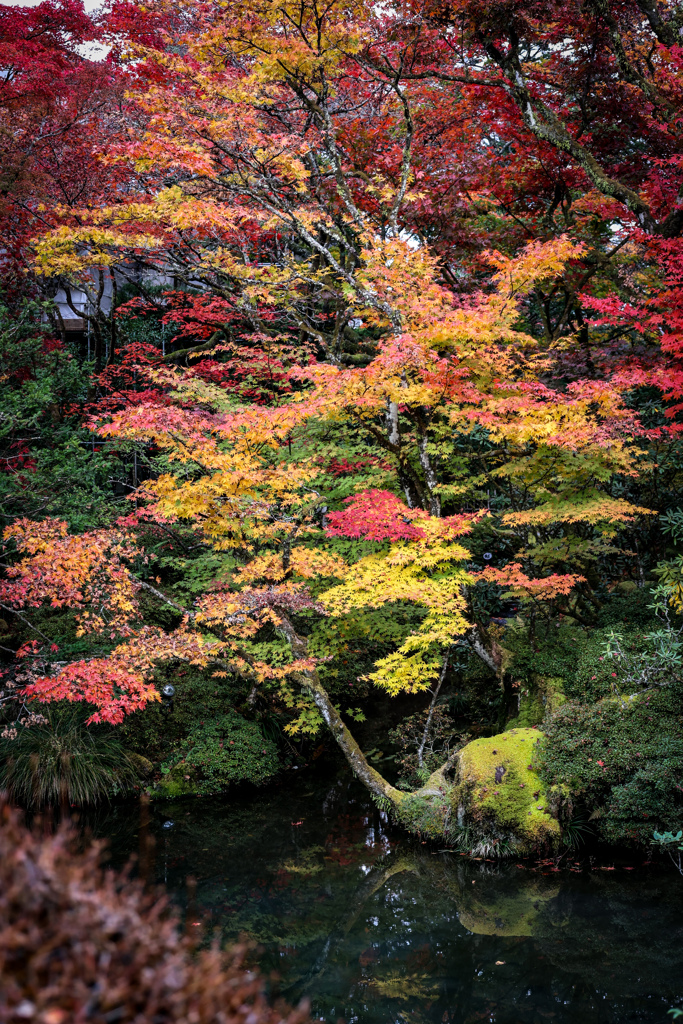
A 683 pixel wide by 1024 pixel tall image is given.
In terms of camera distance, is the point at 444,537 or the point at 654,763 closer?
the point at 654,763

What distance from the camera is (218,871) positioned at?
756cm

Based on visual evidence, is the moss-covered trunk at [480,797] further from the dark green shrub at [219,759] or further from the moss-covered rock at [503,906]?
the dark green shrub at [219,759]

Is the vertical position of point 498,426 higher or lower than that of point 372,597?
higher

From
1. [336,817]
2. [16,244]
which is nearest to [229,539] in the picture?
[336,817]

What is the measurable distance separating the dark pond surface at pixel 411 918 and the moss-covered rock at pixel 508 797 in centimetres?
32

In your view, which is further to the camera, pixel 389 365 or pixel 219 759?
pixel 219 759

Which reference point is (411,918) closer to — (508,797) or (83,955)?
(508,797)

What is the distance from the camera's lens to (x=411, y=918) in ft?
21.4

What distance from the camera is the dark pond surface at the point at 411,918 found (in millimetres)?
5234

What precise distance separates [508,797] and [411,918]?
1649 mm

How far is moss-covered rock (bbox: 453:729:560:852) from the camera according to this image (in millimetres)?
7258

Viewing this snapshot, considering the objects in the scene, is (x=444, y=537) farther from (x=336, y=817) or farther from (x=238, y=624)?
(x=336, y=817)

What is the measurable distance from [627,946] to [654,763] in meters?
1.70

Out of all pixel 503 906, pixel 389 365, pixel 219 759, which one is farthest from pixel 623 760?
pixel 219 759
